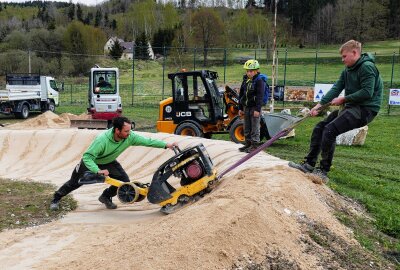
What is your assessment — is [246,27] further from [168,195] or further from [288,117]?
[168,195]

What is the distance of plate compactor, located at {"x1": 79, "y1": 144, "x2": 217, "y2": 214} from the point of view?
260 inches

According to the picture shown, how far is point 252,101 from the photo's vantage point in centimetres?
886

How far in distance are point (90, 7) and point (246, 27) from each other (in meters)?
108

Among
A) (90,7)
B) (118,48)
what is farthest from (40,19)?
(118,48)

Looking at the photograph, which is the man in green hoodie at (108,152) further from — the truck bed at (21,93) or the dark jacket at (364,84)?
the truck bed at (21,93)

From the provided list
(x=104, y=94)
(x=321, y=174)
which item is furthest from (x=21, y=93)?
(x=321, y=174)

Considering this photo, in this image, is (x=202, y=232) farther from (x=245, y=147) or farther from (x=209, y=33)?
(x=209, y=33)

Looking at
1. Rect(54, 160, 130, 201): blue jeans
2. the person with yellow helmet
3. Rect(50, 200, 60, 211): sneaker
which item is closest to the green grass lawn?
the person with yellow helmet

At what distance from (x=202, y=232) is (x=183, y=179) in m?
2.40

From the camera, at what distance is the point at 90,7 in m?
165

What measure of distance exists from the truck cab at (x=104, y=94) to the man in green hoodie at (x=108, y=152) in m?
13.0

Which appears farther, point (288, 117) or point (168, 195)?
point (288, 117)

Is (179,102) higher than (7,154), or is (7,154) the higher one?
(179,102)

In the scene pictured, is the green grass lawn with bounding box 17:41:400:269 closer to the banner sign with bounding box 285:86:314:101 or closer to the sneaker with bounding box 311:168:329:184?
the sneaker with bounding box 311:168:329:184
